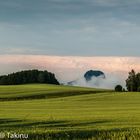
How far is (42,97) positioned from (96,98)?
15.9 meters

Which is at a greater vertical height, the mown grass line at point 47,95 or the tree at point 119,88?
the tree at point 119,88

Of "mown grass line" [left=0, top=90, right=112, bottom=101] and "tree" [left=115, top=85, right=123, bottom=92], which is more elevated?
"tree" [left=115, top=85, right=123, bottom=92]

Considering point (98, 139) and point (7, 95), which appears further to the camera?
point (7, 95)

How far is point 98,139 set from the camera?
982 inches

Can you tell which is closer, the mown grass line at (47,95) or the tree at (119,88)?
the mown grass line at (47,95)

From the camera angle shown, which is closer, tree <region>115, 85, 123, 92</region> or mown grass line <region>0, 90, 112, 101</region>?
mown grass line <region>0, 90, 112, 101</region>

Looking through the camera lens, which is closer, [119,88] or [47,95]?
[47,95]

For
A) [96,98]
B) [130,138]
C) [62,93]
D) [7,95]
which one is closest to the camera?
[130,138]

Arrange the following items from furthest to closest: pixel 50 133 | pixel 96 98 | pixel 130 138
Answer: pixel 96 98 < pixel 50 133 < pixel 130 138

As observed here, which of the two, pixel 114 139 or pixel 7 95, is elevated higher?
pixel 7 95

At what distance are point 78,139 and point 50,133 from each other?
138 inches

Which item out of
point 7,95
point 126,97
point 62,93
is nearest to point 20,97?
point 7,95

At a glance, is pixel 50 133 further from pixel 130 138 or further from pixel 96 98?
pixel 96 98

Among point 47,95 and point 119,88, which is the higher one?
point 119,88
